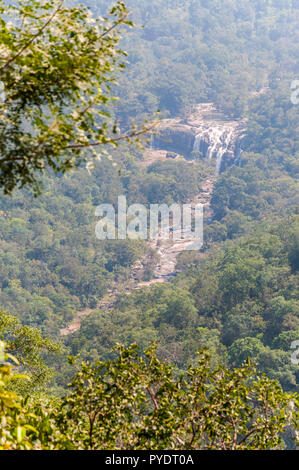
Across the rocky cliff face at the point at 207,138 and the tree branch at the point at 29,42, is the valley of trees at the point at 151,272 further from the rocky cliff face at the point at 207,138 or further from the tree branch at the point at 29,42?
the rocky cliff face at the point at 207,138

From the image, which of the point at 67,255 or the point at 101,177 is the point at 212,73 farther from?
the point at 67,255

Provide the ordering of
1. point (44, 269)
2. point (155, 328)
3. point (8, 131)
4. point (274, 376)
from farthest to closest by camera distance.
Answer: point (44, 269)
point (155, 328)
point (274, 376)
point (8, 131)

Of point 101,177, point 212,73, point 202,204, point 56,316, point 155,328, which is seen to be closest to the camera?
point 155,328

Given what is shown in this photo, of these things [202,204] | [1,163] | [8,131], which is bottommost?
[202,204]

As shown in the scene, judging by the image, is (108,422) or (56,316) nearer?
(108,422)

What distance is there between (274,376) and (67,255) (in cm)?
2862

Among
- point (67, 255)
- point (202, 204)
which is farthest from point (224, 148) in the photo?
point (67, 255)

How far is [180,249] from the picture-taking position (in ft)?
148

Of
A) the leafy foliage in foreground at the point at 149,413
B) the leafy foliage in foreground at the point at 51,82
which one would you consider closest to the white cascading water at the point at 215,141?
the leafy foliage in foreground at the point at 149,413

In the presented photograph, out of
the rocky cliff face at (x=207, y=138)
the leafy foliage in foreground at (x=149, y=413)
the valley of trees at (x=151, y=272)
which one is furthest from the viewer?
the rocky cliff face at (x=207, y=138)

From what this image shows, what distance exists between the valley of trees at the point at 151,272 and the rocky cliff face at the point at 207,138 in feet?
6.08

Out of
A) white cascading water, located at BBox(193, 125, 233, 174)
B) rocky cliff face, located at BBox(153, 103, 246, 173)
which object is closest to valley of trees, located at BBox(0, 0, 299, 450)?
rocky cliff face, located at BBox(153, 103, 246, 173)

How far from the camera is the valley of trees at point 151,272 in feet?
10.6

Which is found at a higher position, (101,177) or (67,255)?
(101,177)
